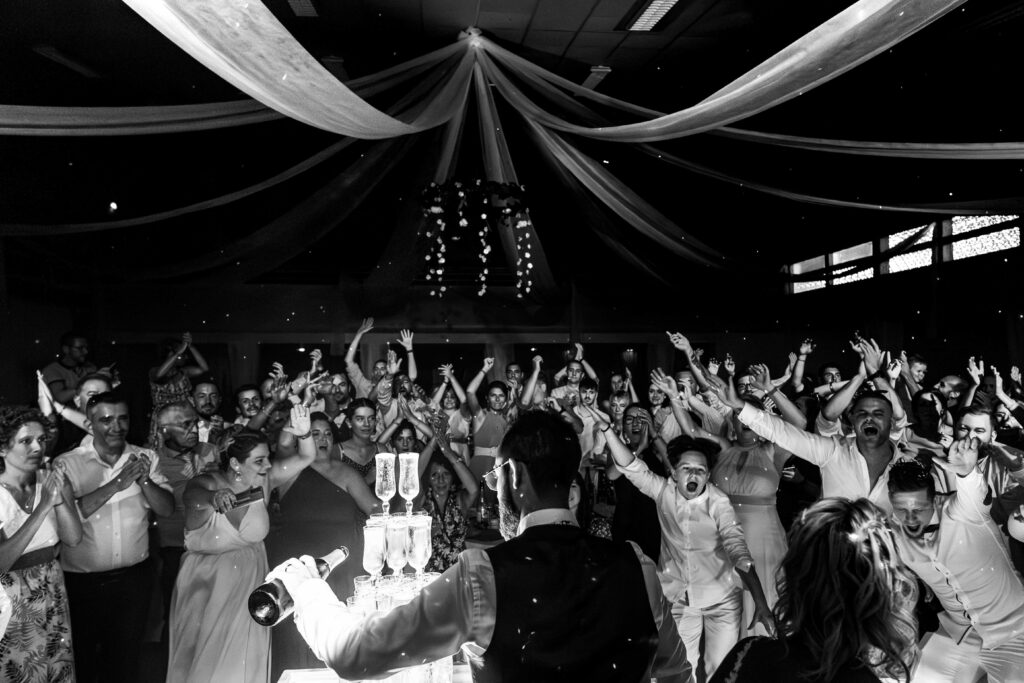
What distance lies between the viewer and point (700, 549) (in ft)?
10.6

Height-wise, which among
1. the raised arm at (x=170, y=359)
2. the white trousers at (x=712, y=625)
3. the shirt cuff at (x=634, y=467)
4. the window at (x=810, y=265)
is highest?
the window at (x=810, y=265)

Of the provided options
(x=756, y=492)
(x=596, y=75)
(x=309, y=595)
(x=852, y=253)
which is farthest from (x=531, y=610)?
(x=852, y=253)

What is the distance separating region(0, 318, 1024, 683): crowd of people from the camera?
125cm

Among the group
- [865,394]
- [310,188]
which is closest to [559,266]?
[310,188]

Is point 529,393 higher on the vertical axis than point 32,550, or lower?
higher

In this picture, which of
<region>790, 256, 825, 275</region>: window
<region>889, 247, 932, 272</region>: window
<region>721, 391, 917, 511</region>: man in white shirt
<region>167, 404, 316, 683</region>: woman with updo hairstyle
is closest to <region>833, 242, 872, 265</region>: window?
<region>790, 256, 825, 275</region>: window

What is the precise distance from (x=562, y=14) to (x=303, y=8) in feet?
4.01

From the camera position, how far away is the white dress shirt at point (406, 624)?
1237mm

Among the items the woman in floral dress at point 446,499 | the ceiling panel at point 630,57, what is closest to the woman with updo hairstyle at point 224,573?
the woman in floral dress at point 446,499

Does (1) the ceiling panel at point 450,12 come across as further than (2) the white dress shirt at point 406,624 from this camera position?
Yes

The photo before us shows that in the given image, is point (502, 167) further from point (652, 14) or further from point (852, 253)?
point (852, 253)

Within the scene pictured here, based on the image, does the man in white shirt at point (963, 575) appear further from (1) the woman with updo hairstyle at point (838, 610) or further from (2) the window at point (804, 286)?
(2) the window at point (804, 286)

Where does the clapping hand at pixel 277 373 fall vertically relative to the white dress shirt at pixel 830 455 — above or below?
above

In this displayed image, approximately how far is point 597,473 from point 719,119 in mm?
2610
